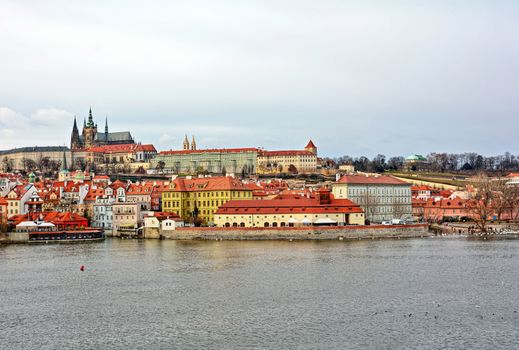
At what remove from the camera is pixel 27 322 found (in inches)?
1016

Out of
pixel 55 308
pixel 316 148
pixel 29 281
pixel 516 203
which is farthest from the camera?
pixel 316 148

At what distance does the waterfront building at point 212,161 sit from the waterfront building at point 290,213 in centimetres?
9148

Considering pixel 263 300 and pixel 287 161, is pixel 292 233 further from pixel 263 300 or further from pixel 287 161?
pixel 287 161

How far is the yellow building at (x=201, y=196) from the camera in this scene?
70.2m

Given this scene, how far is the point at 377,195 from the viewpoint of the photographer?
7294 cm

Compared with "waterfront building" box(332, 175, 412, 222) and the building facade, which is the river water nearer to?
"waterfront building" box(332, 175, 412, 222)

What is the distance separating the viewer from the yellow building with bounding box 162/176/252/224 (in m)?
70.2

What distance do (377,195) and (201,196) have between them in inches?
672

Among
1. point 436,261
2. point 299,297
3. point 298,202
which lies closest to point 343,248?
point 436,261

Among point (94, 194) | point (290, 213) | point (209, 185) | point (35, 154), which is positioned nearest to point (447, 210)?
point (290, 213)

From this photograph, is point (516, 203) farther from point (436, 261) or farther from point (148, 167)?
point (148, 167)

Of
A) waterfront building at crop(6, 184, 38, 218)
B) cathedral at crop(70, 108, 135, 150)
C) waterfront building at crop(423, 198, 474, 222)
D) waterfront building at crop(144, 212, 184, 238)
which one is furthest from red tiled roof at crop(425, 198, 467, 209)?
cathedral at crop(70, 108, 135, 150)

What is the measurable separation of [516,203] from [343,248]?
35.5m

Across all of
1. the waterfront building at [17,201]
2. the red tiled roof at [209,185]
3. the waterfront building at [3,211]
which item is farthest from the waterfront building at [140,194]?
the waterfront building at [3,211]
